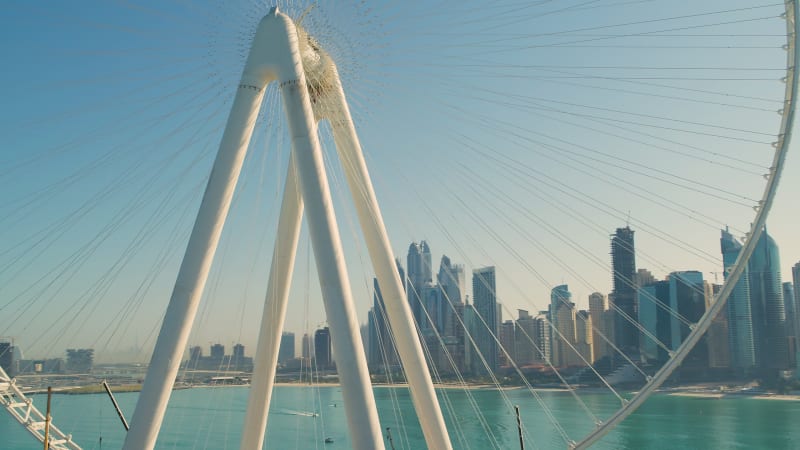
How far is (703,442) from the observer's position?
4959 cm

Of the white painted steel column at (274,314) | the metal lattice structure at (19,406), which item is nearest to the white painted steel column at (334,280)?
the white painted steel column at (274,314)

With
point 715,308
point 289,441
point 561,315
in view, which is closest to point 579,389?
point 561,315

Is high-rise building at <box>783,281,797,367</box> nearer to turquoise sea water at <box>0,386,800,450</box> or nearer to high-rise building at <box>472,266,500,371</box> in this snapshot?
turquoise sea water at <box>0,386,800,450</box>

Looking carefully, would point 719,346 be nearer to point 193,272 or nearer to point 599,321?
point 599,321

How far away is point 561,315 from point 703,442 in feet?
176

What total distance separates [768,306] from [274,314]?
429 ft

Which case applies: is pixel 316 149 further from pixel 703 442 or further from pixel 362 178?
pixel 703 442

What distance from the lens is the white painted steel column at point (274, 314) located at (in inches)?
554

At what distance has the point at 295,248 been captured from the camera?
14.5 meters

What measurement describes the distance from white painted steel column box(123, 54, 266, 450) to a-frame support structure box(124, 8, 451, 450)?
2 centimetres

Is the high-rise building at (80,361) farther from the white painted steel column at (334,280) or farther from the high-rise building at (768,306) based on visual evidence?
the high-rise building at (768,306)

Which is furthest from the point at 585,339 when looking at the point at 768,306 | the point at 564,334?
the point at 768,306

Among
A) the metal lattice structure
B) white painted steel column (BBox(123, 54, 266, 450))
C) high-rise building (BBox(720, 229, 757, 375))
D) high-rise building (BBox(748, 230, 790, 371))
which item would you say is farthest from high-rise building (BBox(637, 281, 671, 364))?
white painted steel column (BBox(123, 54, 266, 450))

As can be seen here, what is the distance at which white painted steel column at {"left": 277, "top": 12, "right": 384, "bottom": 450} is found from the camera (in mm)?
9914
